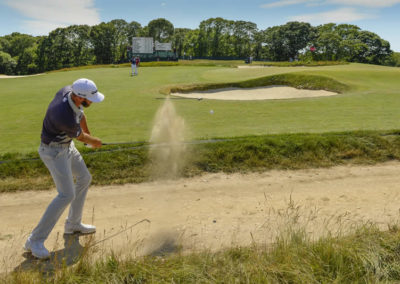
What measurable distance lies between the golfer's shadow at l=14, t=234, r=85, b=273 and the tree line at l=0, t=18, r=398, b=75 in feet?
286

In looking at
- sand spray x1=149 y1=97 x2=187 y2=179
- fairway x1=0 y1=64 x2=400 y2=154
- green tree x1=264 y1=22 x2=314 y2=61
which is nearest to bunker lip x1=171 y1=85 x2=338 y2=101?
fairway x1=0 y1=64 x2=400 y2=154

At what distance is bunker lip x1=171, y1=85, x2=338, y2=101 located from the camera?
20359mm

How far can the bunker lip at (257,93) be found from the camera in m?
20.4

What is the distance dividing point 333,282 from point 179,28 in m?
133

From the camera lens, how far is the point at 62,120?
4.54 m

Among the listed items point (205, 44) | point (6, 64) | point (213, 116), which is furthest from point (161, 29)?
point (213, 116)

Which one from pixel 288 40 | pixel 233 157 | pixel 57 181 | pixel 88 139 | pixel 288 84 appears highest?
pixel 288 40

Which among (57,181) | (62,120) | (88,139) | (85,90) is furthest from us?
(88,139)

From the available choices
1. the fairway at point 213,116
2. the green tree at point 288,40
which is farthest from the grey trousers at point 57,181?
the green tree at point 288,40

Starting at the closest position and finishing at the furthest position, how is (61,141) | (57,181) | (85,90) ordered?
(85,90)
(61,141)
(57,181)

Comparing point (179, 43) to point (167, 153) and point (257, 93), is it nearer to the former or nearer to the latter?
point (257, 93)

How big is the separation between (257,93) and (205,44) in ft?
306

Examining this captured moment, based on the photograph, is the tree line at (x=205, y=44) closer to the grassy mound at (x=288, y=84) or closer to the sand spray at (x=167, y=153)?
the grassy mound at (x=288, y=84)

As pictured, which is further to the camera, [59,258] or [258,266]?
[59,258]
